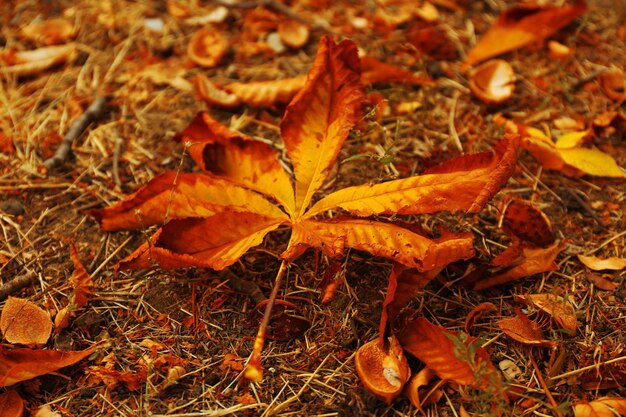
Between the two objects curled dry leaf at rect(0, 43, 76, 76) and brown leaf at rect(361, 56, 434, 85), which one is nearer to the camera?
brown leaf at rect(361, 56, 434, 85)

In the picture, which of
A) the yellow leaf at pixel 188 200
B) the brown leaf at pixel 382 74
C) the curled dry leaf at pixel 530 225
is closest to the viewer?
the yellow leaf at pixel 188 200

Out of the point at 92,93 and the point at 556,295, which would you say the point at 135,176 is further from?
the point at 556,295

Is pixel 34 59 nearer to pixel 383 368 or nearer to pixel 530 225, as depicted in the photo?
pixel 383 368

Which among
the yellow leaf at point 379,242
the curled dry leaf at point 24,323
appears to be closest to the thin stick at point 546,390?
the yellow leaf at point 379,242

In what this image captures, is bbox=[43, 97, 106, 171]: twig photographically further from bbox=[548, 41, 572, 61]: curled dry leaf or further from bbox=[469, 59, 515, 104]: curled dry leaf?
bbox=[548, 41, 572, 61]: curled dry leaf

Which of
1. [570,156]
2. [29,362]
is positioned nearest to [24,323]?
[29,362]

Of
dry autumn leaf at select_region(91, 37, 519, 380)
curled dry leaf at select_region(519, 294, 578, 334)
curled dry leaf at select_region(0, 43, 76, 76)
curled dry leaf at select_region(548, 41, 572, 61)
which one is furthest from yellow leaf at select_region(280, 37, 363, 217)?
curled dry leaf at select_region(0, 43, 76, 76)

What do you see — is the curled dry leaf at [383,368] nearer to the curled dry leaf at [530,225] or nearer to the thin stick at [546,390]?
the thin stick at [546,390]
